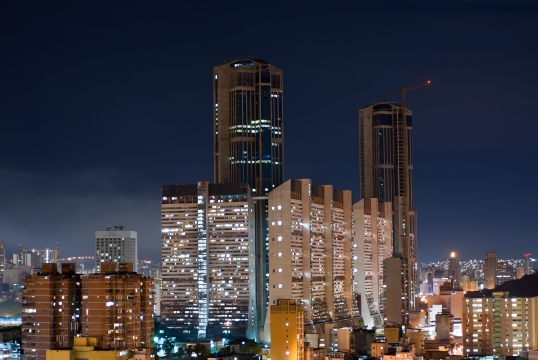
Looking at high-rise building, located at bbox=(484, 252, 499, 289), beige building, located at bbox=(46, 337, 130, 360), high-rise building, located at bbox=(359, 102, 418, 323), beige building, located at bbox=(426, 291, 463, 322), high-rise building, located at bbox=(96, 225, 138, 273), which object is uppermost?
high-rise building, located at bbox=(359, 102, 418, 323)

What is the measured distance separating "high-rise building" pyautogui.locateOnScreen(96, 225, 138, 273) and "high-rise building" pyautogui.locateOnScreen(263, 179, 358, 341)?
23.1 meters

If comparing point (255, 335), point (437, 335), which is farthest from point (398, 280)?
point (255, 335)

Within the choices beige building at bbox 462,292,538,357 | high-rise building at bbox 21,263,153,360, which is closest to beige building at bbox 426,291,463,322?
beige building at bbox 462,292,538,357

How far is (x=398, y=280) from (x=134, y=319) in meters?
30.7

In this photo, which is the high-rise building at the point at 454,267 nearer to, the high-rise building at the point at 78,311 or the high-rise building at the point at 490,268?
the high-rise building at the point at 490,268

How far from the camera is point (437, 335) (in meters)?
58.4

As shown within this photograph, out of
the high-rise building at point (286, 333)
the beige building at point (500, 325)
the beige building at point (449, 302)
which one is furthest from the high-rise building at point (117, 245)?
the high-rise building at point (286, 333)

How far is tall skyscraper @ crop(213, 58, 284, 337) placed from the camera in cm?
6475

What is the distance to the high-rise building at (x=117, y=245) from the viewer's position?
85.9 metres

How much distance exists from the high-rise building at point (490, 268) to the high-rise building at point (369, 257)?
54.1ft

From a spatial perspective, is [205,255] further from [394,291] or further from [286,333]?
[286,333]

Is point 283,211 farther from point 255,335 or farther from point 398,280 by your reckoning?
point 398,280

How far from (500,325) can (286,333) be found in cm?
1162

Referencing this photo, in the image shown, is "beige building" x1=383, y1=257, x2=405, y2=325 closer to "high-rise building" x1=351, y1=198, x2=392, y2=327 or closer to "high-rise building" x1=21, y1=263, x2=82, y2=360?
"high-rise building" x1=351, y1=198, x2=392, y2=327
